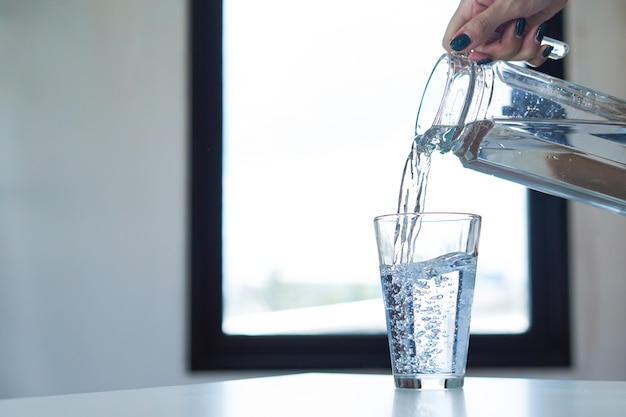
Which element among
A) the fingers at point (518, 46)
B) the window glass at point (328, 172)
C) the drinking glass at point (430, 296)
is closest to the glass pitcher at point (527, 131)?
the drinking glass at point (430, 296)

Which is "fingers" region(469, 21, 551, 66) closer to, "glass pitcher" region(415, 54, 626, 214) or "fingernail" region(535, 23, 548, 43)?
"fingernail" region(535, 23, 548, 43)

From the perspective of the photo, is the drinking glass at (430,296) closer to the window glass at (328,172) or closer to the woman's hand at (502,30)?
the woman's hand at (502,30)

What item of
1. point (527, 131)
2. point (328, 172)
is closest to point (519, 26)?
point (527, 131)

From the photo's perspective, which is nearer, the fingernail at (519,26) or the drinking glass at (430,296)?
the drinking glass at (430,296)

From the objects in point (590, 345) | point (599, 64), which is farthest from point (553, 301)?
point (599, 64)

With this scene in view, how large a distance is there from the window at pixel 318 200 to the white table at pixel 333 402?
1.52 meters

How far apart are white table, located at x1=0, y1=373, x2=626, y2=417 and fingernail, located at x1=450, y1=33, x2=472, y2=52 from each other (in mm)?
458

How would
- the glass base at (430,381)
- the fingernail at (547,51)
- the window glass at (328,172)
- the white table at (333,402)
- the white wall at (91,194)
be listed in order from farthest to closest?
the window glass at (328,172), the white wall at (91,194), the fingernail at (547,51), the glass base at (430,381), the white table at (333,402)

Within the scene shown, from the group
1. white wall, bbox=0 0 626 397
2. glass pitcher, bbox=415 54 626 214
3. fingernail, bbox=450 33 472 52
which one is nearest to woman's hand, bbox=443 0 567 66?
fingernail, bbox=450 33 472 52

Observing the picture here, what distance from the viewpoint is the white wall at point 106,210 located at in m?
2.12

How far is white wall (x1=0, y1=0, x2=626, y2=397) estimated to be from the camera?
2.12 m

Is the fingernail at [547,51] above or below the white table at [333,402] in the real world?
above

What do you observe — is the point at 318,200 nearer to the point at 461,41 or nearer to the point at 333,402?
the point at 461,41

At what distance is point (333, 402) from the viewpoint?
1.76 ft
